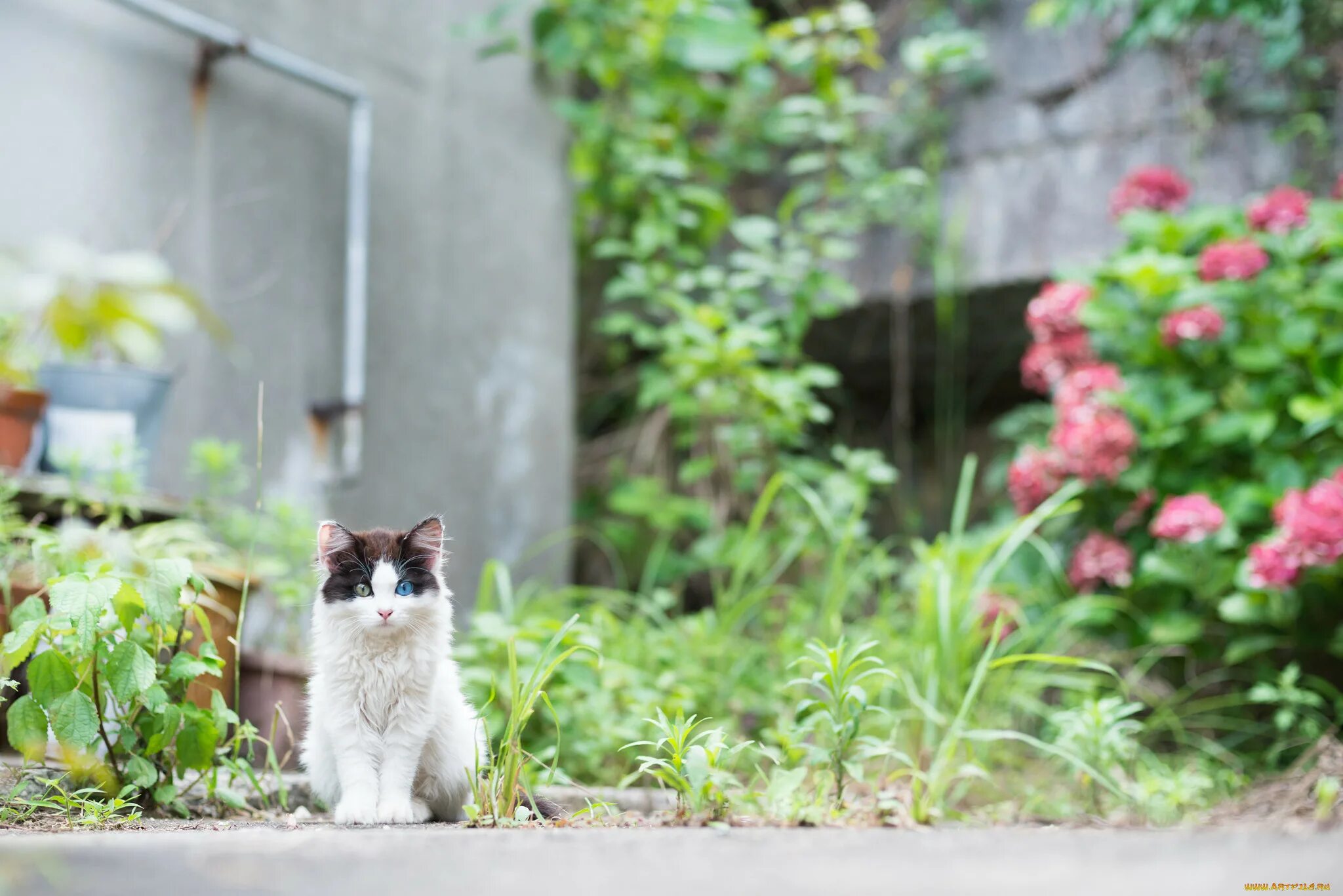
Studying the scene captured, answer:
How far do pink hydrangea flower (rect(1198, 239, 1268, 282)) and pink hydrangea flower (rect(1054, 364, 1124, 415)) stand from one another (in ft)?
1.14

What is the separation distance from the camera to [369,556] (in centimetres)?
129

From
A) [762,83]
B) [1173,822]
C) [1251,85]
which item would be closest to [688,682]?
[1173,822]

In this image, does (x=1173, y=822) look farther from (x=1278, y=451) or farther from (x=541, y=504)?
(x=541, y=504)

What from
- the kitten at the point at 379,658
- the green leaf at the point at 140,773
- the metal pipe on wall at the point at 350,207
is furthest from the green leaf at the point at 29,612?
the metal pipe on wall at the point at 350,207

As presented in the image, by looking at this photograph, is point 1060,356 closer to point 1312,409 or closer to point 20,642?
point 1312,409

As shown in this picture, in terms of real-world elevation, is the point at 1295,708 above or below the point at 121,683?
below

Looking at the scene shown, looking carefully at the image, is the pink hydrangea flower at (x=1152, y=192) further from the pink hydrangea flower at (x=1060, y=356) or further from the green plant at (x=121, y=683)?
the green plant at (x=121, y=683)

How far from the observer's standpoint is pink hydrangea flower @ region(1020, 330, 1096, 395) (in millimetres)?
3078

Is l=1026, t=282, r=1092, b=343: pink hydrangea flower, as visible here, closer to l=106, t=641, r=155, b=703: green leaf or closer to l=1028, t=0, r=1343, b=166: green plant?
l=1028, t=0, r=1343, b=166: green plant

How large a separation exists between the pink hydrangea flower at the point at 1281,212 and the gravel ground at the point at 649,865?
91.9 inches

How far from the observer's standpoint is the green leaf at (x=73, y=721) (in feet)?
4.30

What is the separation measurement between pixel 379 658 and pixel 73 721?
0.40 meters

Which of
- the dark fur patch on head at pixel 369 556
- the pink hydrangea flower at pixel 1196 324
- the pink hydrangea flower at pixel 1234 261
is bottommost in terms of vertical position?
the dark fur patch on head at pixel 369 556

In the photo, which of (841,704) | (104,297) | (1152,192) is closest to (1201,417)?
(1152,192)
